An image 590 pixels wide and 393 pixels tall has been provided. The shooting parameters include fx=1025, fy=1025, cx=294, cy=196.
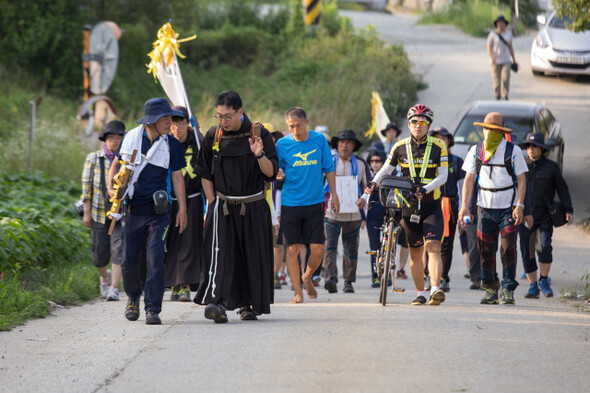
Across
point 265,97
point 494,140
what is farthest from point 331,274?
point 265,97

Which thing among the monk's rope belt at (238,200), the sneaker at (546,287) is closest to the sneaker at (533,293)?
the sneaker at (546,287)

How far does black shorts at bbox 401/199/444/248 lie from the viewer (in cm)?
1038

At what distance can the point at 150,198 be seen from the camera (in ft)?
29.3

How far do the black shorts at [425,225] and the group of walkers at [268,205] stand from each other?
1 centimetres

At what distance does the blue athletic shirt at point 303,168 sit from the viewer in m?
10.7

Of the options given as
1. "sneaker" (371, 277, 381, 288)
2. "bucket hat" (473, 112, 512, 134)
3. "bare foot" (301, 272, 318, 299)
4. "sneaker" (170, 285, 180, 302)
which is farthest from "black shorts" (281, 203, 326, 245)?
"sneaker" (371, 277, 381, 288)

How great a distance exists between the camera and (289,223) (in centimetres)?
1070

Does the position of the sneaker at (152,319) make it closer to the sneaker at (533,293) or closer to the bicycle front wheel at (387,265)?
the bicycle front wheel at (387,265)

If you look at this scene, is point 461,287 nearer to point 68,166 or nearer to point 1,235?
point 1,235

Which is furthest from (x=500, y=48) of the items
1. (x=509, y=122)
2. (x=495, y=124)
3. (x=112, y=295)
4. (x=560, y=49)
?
(x=112, y=295)

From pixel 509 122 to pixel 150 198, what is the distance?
10.7m

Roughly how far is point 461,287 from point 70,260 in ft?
17.0

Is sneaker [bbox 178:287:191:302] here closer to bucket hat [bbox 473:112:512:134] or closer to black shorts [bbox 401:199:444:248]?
black shorts [bbox 401:199:444:248]

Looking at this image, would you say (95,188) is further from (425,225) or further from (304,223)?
(425,225)
